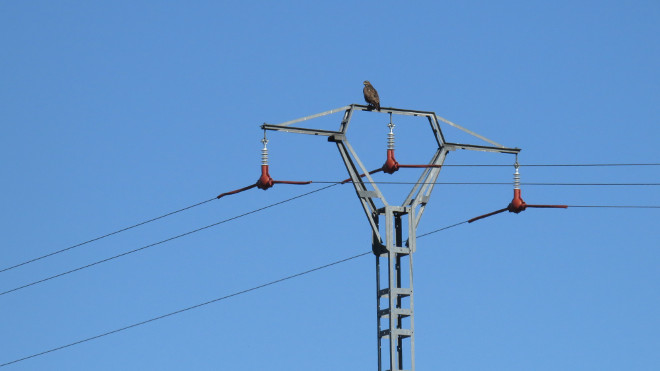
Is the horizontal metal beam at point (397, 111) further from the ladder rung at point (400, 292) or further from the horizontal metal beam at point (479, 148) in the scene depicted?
the ladder rung at point (400, 292)

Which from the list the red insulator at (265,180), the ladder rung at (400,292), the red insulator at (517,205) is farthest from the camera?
the red insulator at (517,205)

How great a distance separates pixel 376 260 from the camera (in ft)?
86.5

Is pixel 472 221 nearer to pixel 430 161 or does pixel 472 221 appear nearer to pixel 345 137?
pixel 430 161

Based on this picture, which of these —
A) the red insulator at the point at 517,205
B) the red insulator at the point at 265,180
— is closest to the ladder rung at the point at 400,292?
the red insulator at the point at 265,180

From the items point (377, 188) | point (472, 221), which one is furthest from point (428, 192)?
point (472, 221)

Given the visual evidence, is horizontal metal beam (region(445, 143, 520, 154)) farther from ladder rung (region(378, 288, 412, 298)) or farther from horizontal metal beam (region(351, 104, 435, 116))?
ladder rung (region(378, 288, 412, 298))

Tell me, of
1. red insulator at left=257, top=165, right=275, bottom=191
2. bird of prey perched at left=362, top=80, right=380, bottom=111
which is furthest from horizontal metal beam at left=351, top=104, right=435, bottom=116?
red insulator at left=257, top=165, right=275, bottom=191

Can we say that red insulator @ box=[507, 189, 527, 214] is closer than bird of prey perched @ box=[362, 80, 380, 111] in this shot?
No

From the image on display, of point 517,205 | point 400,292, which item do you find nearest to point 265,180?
point 400,292

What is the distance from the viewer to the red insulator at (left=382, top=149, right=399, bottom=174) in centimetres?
2772

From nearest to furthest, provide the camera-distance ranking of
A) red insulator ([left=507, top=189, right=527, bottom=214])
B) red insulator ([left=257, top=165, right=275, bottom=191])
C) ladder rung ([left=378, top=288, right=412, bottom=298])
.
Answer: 1. ladder rung ([left=378, top=288, right=412, bottom=298])
2. red insulator ([left=257, top=165, right=275, bottom=191])
3. red insulator ([left=507, top=189, right=527, bottom=214])

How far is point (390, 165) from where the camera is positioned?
2772cm

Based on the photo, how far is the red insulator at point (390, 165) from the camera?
90.9 feet

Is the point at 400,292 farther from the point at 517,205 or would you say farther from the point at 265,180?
the point at 517,205
